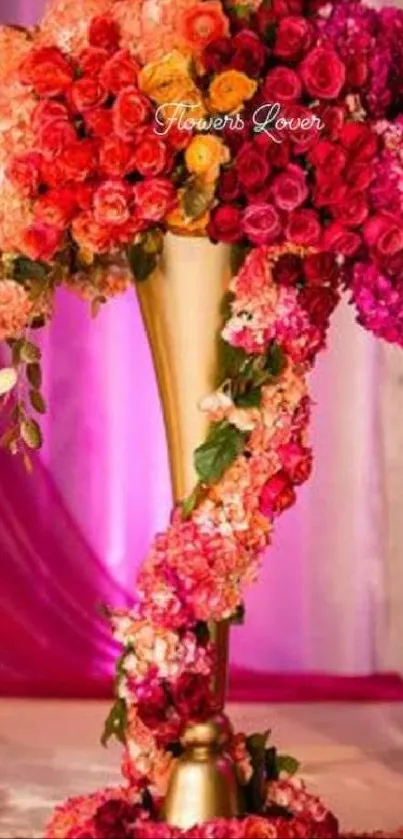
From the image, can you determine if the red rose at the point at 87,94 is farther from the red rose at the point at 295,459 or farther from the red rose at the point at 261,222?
the red rose at the point at 295,459

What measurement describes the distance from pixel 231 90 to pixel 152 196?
13 centimetres

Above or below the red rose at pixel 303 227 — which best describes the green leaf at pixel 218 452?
below

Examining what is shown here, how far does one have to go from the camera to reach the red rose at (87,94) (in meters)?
1.60

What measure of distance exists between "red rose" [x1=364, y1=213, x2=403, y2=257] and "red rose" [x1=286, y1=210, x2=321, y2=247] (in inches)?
2.1

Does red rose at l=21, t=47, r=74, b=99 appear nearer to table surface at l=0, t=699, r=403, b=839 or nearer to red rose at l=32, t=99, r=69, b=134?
red rose at l=32, t=99, r=69, b=134

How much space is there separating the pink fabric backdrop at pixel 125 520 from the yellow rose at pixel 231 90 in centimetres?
204

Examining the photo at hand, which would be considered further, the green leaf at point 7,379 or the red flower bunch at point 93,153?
the green leaf at point 7,379

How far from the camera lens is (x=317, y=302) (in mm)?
1644

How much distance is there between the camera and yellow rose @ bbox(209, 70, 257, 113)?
1.58 m

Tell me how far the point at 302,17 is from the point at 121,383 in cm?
214

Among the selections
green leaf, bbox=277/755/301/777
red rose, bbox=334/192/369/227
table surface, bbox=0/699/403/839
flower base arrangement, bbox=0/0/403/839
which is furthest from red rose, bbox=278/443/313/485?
table surface, bbox=0/699/403/839

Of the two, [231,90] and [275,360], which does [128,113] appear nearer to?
[231,90]

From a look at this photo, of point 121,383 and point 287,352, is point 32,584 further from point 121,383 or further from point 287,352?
point 287,352

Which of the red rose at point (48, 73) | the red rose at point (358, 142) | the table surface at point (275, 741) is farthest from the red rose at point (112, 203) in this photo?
the table surface at point (275, 741)
